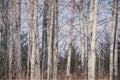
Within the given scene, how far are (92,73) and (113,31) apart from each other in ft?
21.1


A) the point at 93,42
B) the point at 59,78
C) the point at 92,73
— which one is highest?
the point at 93,42

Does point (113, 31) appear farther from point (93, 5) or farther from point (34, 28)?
point (93, 5)

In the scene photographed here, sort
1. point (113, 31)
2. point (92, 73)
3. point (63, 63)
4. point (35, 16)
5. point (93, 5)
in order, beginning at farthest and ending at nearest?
point (63, 63)
point (113, 31)
point (35, 16)
point (93, 5)
point (92, 73)

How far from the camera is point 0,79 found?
15.6 metres

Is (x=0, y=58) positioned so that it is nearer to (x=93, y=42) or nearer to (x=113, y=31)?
(x=113, y=31)

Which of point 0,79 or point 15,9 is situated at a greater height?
point 15,9

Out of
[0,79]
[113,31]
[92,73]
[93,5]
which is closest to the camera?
[92,73]

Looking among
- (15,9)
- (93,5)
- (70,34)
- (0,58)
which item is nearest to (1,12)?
(15,9)

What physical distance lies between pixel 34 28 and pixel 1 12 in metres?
7.88

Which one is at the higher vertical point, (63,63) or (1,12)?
(1,12)

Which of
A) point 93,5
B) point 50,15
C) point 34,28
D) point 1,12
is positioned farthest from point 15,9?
point 93,5

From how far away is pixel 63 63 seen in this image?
22.6 m

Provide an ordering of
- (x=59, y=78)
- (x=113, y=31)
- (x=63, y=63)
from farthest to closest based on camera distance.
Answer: (x=63, y=63), (x=59, y=78), (x=113, y=31)

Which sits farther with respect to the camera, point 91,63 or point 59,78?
point 59,78
